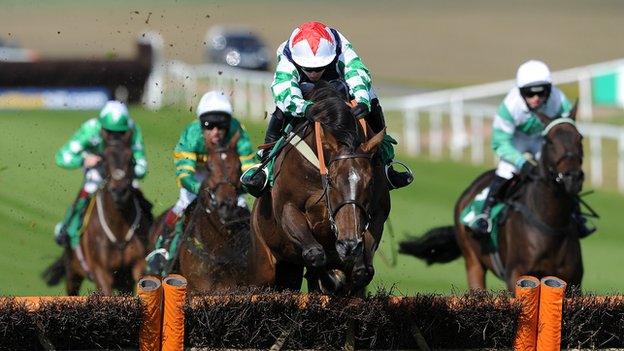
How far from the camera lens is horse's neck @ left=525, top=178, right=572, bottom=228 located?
10062mm

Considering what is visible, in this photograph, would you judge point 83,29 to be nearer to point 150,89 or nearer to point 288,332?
point 150,89

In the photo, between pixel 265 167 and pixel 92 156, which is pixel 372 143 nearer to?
pixel 265 167

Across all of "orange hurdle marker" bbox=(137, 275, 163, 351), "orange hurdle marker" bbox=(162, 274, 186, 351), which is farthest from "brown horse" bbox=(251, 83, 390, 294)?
"orange hurdle marker" bbox=(137, 275, 163, 351)

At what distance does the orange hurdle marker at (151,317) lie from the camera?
6660mm

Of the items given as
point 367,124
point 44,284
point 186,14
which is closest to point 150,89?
point 44,284

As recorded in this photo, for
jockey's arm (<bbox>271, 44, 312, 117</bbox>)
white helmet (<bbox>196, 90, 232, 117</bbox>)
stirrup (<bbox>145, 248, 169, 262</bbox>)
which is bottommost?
stirrup (<bbox>145, 248, 169, 262</bbox>)

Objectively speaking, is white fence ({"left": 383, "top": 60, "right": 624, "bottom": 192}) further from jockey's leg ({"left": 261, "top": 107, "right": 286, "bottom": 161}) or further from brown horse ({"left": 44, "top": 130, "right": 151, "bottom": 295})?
jockey's leg ({"left": 261, "top": 107, "right": 286, "bottom": 161})

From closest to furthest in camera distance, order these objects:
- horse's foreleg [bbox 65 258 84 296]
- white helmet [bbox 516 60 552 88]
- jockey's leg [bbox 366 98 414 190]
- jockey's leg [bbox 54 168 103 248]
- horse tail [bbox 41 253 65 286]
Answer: jockey's leg [bbox 366 98 414 190] → white helmet [bbox 516 60 552 88] → jockey's leg [bbox 54 168 103 248] → horse's foreleg [bbox 65 258 84 296] → horse tail [bbox 41 253 65 286]

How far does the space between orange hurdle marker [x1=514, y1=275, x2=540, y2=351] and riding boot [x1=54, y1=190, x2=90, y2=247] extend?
17.9ft

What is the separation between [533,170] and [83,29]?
40638mm

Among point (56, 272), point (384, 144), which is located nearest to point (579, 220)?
point (384, 144)

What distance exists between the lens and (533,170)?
1025cm

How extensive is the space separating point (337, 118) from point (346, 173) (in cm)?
35

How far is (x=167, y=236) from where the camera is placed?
9.76 meters
